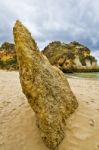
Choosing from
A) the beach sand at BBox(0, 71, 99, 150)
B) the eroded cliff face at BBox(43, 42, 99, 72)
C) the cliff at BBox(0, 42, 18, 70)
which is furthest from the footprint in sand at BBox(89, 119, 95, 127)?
the cliff at BBox(0, 42, 18, 70)

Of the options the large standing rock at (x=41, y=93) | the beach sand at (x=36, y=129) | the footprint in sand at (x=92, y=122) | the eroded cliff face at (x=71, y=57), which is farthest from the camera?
the eroded cliff face at (x=71, y=57)

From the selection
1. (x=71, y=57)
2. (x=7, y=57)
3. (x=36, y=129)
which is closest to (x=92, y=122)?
(x=36, y=129)

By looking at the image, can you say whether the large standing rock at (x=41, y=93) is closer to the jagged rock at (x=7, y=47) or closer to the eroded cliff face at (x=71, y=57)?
the eroded cliff face at (x=71, y=57)

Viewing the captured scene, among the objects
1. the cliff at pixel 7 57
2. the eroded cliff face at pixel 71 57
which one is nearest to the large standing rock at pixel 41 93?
the eroded cliff face at pixel 71 57

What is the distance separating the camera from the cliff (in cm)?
4896

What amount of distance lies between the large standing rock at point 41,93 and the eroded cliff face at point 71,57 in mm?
42141

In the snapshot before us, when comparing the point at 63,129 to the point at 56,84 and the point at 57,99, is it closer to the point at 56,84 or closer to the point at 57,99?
the point at 57,99

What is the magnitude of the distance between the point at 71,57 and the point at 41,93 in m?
50.3

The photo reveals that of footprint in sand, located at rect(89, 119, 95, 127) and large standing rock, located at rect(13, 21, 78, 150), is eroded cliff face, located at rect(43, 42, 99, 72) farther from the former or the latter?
large standing rock, located at rect(13, 21, 78, 150)

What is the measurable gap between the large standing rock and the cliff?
140 ft

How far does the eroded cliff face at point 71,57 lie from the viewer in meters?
51.6

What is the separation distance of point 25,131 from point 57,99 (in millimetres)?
960

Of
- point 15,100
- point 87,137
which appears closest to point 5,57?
point 15,100

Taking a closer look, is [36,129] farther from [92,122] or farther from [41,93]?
[92,122]
